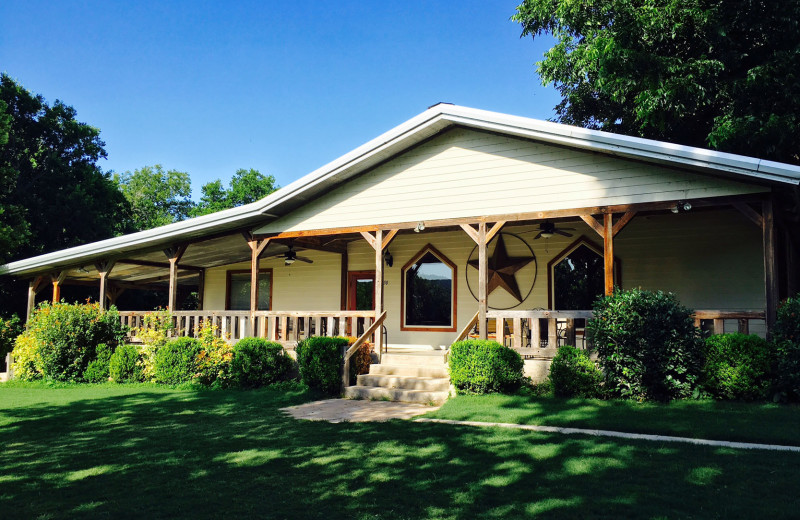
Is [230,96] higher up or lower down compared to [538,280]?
higher up

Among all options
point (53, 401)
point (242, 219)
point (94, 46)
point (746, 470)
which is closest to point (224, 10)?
point (94, 46)

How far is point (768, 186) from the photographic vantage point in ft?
26.7

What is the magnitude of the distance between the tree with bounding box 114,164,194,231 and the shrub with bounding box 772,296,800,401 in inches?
1816

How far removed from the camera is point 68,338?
13.1 metres

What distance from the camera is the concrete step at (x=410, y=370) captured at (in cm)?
1013

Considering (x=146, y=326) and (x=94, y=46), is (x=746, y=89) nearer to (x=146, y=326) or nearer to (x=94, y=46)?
(x=146, y=326)

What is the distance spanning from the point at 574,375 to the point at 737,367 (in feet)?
6.80

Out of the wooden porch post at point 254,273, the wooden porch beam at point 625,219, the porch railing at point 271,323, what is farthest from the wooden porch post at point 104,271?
the wooden porch beam at point 625,219

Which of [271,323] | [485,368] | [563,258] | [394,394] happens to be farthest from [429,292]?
[485,368]

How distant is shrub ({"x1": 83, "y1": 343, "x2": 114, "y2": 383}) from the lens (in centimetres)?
1289

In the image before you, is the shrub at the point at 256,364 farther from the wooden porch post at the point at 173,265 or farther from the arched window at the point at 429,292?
the arched window at the point at 429,292

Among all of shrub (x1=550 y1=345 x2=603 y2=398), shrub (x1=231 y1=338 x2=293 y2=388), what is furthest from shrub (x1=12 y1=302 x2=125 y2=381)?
shrub (x1=550 y1=345 x2=603 y2=398)

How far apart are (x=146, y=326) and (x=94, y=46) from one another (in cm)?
1026

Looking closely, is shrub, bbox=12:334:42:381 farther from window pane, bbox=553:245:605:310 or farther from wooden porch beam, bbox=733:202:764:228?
wooden porch beam, bbox=733:202:764:228
